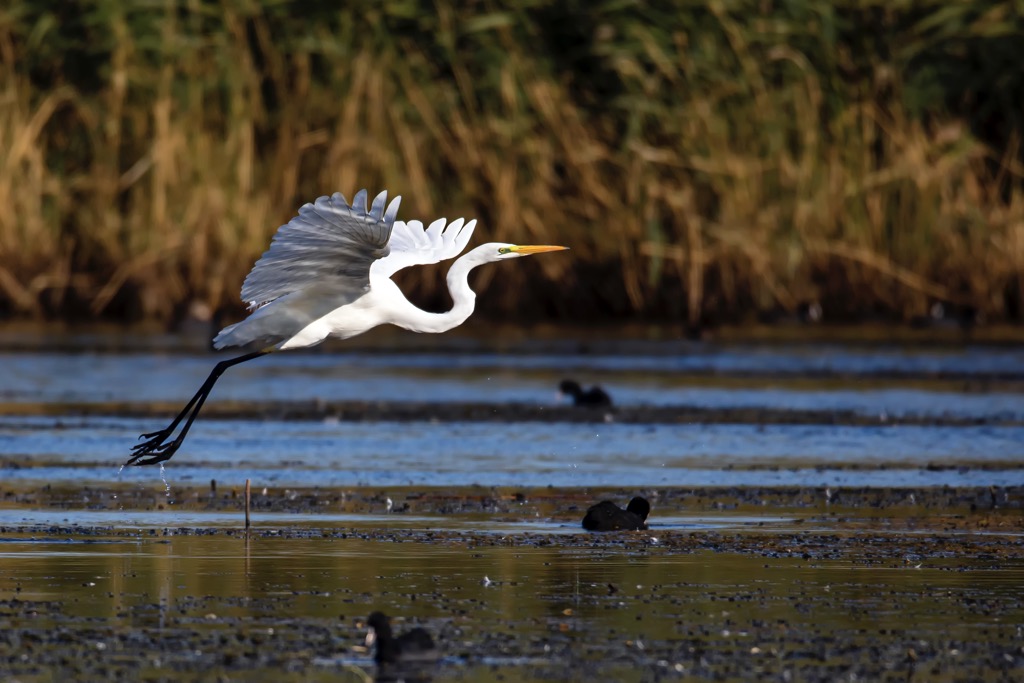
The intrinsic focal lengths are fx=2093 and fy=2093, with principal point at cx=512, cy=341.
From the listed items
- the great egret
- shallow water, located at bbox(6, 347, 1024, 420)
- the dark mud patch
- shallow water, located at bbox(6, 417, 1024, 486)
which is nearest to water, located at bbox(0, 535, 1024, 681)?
the dark mud patch

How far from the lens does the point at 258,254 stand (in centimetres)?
1850

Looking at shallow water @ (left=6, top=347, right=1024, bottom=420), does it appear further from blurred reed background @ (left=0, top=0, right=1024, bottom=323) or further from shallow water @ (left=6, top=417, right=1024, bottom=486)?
shallow water @ (left=6, top=417, right=1024, bottom=486)

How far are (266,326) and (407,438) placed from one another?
366cm

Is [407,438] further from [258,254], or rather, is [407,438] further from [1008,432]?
[258,254]

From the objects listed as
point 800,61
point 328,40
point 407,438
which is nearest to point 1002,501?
point 407,438

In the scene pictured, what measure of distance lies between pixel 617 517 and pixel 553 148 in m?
10.3

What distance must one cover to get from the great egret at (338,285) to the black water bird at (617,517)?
1.03 metres

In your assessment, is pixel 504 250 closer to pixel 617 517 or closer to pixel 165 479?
pixel 617 517

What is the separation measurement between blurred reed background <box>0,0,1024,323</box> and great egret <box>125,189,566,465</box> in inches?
329

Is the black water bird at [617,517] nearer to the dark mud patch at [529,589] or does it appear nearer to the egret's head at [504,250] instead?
the dark mud patch at [529,589]

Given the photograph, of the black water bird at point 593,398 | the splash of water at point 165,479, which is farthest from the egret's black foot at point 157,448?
the black water bird at point 593,398

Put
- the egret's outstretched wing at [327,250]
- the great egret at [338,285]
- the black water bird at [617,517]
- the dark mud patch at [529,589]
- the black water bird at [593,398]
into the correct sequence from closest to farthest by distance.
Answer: the dark mud patch at [529,589] → the egret's outstretched wing at [327,250] → the great egret at [338,285] → the black water bird at [617,517] → the black water bird at [593,398]

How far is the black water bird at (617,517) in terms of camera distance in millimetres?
9039

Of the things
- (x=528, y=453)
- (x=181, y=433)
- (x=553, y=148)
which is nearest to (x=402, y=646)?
(x=181, y=433)
